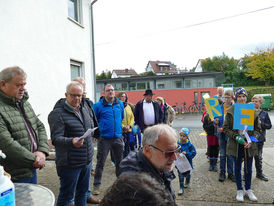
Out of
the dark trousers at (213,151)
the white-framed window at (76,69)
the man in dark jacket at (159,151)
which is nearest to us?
the man in dark jacket at (159,151)

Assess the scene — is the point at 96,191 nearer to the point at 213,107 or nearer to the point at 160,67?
the point at 213,107

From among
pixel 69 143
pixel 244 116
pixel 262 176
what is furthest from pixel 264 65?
pixel 69 143

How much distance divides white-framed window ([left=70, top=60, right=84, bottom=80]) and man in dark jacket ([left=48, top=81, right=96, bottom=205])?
5.74m

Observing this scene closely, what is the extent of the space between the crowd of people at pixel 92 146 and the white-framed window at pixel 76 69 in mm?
4352

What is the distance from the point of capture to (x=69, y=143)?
2434mm

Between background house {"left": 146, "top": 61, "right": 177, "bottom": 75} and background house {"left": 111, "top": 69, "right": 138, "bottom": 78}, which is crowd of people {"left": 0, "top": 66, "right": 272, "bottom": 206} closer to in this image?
background house {"left": 111, "top": 69, "right": 138, "bottom": 78}

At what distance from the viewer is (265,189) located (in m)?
3.91

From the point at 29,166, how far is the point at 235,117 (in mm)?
3106

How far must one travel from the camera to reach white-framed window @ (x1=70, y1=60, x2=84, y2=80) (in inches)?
318

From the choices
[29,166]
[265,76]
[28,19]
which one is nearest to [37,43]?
[28,19]

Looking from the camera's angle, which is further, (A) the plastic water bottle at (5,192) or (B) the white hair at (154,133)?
(B) the white hair at (154,133)

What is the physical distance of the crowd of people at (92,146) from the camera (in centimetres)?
97

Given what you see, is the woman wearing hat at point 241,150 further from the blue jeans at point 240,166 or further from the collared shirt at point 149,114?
the collared shirt at point 149,114

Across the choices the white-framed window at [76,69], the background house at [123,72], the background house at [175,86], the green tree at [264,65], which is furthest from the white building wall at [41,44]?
the background house at [123,72]
